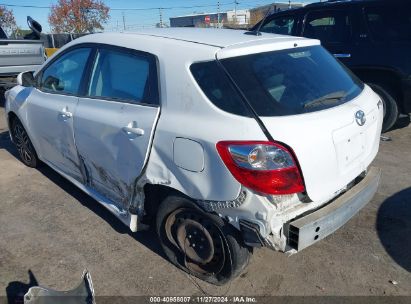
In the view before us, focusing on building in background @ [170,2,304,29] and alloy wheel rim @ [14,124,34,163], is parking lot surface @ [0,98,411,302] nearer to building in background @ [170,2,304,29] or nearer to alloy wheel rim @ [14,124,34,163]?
alloy wheel rim @ [14,124,34,163]

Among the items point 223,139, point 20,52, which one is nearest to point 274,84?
point 223,139

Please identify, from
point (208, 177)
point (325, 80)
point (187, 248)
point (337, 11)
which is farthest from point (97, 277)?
point (337, 11)

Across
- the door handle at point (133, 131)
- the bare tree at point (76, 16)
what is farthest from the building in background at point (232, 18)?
the door handle at point (133, 131)

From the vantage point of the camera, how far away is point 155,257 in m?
3.26

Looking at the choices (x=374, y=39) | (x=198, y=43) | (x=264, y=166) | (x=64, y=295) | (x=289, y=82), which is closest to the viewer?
Answer: (x=264, y=166)

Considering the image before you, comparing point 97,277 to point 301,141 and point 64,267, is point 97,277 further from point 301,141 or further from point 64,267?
point 301,141

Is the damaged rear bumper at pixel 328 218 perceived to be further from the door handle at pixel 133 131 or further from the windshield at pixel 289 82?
the door handle at pixel 133 131

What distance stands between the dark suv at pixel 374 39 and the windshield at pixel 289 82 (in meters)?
2.83

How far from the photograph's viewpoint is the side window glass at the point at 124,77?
2.89 m

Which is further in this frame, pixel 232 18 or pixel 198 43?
pixel 232 18

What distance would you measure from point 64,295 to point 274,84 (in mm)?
1906

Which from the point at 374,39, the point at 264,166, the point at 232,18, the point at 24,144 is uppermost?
the point at 232,18

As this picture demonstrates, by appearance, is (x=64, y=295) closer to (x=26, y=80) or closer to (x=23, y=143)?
(x=26, y=80)

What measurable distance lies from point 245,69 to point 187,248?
137 centimetres
